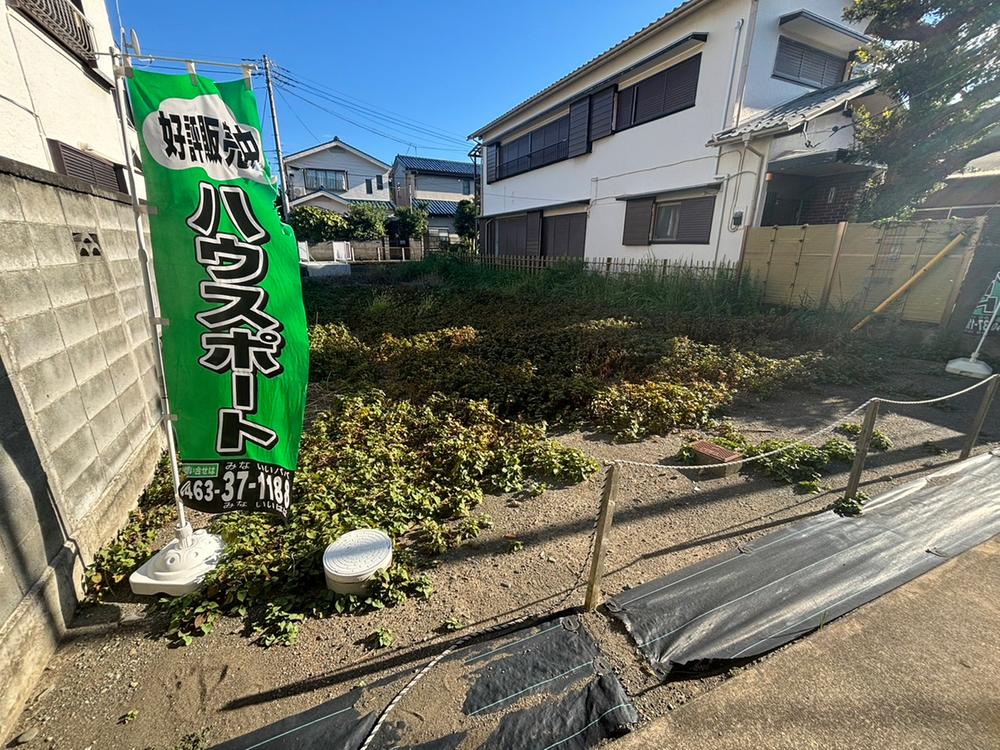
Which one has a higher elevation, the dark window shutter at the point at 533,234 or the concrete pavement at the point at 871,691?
the dark window shutter at the point at 533,234

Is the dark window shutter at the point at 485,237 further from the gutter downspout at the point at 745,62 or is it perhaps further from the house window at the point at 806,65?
the house window at the point at 806,65

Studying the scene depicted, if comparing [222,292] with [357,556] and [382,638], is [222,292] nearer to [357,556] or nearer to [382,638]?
[357,556]

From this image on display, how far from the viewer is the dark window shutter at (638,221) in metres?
12.3

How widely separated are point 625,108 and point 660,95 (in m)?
1.35

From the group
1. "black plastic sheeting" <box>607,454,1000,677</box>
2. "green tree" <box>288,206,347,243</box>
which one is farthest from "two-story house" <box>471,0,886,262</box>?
"green tree" <box>288,206,347,243</box>

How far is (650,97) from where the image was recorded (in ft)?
39.2

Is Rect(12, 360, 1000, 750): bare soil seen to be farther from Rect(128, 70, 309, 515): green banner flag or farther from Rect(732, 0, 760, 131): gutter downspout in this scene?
Rect(732, 0, 760, 131): gutter downspout

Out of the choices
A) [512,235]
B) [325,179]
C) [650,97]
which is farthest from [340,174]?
[650,97]

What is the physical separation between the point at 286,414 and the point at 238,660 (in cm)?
130

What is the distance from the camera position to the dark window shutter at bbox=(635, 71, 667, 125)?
11609mm

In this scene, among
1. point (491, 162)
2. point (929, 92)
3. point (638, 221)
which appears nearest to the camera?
point (929, 92)

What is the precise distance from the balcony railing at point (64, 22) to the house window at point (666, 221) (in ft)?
38.8

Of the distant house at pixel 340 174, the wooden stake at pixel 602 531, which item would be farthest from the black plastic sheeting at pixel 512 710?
the distant house at pixel 340 174

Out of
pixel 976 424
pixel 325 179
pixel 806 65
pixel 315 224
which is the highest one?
pixel 325 179
